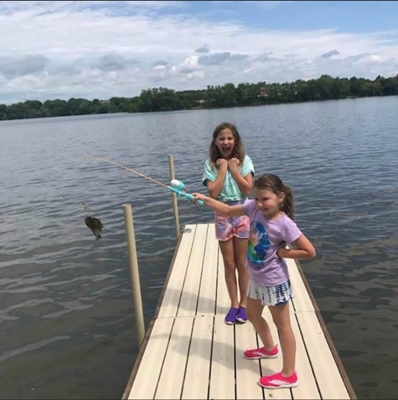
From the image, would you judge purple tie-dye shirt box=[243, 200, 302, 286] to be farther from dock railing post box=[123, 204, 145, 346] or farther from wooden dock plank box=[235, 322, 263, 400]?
dock railing post box=[123, 204, 145, 346]

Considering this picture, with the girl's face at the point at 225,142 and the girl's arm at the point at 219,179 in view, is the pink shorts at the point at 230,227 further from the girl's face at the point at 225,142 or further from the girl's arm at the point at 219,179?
the girl's face at the point at 225,142

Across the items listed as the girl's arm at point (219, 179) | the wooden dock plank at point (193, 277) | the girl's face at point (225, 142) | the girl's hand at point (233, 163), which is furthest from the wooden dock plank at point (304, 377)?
the girl's face at point (225, 142)

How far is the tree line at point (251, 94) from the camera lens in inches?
4670

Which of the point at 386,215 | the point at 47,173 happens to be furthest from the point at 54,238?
the point at 47,173

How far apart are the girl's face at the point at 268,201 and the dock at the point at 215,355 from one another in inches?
62.1

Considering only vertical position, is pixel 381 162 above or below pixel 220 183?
below

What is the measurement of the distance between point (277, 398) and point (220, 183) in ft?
7.15

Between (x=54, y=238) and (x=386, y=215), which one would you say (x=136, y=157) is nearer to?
(x=54, y=238)

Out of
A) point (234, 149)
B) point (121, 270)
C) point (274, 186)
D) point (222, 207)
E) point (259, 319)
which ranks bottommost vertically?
point (121, 270)

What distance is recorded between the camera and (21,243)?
1092cm

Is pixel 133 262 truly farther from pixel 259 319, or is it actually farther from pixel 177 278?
pixel 177 278

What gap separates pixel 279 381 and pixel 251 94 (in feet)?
396

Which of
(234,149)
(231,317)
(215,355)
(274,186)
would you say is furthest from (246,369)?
(234,149)

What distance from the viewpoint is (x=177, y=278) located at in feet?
22.1
